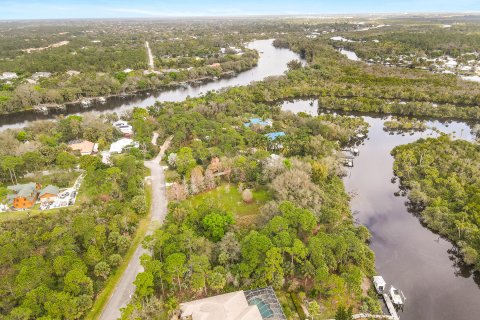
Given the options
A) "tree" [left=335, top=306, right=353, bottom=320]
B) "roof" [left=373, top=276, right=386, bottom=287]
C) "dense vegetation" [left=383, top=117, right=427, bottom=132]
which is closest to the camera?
"tree" [left=335, top=306, right=353, bottom=320]

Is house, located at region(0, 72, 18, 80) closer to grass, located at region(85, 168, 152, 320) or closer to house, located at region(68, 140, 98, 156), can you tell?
house, located at region(68, 140, 98, 156)

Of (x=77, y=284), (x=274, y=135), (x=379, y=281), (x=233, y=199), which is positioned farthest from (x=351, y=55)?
(x=77, y=284)

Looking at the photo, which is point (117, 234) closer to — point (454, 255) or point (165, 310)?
point (165, 310)

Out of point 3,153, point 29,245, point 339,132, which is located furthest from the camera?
point 339,132

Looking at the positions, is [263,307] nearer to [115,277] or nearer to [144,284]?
[144,284]

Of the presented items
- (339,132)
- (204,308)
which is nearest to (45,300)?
(204,308)

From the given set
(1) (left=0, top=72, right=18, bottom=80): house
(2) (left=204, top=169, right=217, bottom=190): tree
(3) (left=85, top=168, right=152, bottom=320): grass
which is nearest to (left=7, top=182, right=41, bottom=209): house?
(3) (left=85, top=168, right=152, bottom=320): grass

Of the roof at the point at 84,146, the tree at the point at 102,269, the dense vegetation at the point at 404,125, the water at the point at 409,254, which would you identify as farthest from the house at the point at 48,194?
the dense vegetation at the point at 404,125
